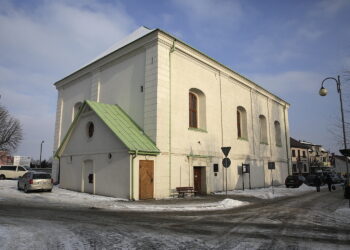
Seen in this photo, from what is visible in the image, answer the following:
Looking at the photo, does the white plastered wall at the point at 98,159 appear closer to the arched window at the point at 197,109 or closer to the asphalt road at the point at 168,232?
the asphalt road at the point at 168,232

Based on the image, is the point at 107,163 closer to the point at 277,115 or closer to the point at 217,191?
the point at 217,191

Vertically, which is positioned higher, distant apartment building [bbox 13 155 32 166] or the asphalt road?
distant apartment building [bbox 13 155 32 166]

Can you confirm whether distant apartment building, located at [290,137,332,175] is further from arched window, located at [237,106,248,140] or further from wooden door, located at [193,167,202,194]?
wooden door, located at [193,167,202,194]

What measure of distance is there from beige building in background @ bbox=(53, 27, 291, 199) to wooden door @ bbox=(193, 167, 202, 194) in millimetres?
77

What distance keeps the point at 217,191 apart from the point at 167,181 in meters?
6.14

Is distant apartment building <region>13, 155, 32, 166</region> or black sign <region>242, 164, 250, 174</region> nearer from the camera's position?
black sign <region>242, 164, 250, 174</region>

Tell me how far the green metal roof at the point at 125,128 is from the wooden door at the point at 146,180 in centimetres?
76

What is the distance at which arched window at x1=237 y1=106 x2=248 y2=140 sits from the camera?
2873cm

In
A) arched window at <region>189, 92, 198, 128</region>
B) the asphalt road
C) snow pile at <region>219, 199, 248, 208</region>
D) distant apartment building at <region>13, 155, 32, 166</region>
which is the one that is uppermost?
arched window at <region>189, 92, 198, 128</region>

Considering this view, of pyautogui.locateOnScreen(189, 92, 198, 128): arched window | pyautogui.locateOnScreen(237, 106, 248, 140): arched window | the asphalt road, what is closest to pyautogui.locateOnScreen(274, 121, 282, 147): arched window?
pyautogui.locateOnScreen(237, 106, 248, 140): arched window

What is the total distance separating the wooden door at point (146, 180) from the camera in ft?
55.0

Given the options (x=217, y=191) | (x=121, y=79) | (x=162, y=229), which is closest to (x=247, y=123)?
(x=217, y=191)

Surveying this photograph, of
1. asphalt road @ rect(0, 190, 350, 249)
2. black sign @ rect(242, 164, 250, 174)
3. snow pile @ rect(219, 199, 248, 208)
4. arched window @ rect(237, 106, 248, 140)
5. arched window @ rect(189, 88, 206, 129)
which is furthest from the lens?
arched window @ rect(237, 106, 248, 140)

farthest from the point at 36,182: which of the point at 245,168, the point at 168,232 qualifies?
the point at 245,168
